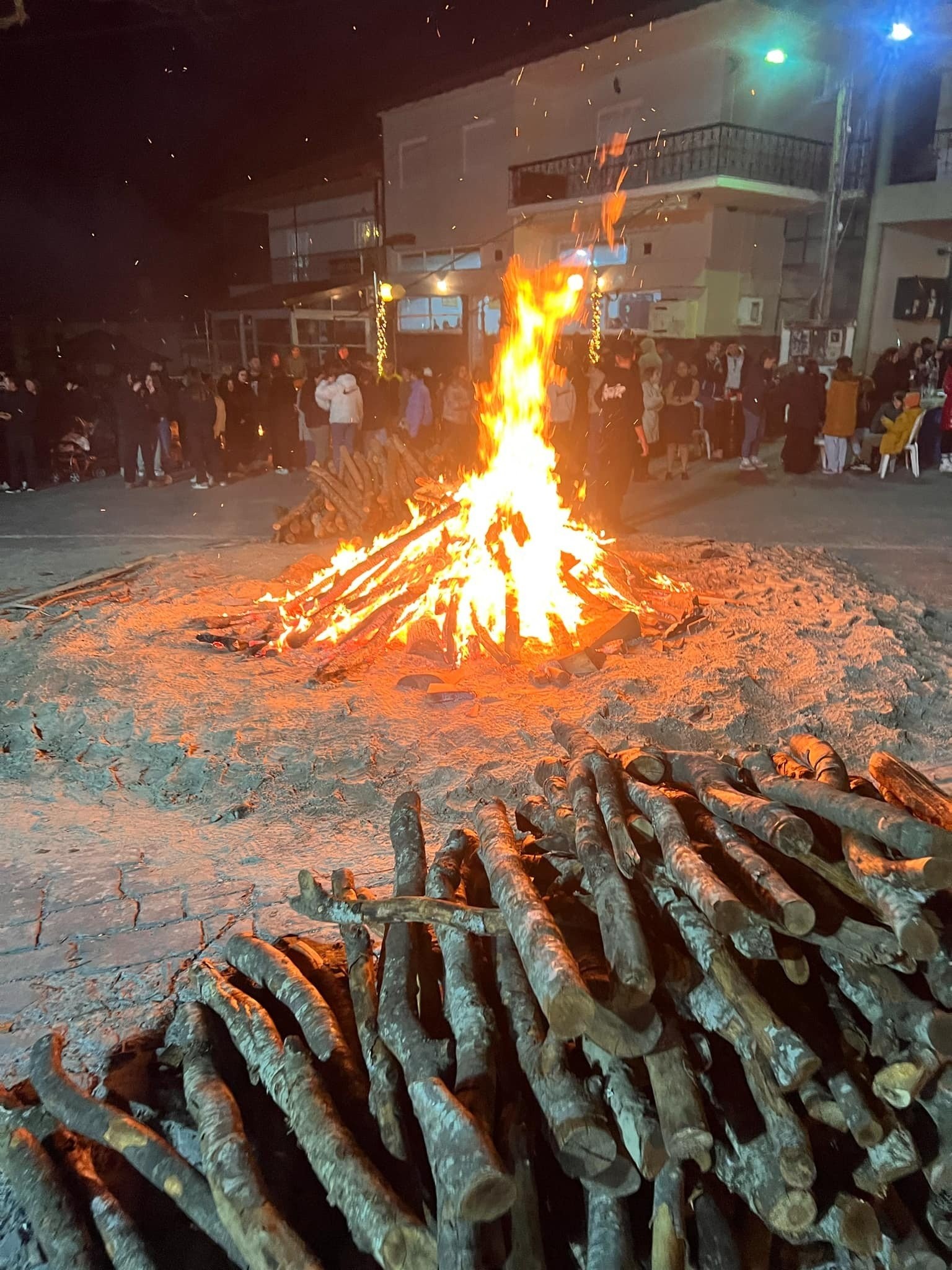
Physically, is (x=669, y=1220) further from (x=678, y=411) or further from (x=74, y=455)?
(x=74, y=455)

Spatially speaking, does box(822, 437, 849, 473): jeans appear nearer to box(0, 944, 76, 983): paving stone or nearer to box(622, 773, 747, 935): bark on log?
box(622, 773, 747, 935): bark on log

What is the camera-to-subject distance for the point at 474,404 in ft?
51.8

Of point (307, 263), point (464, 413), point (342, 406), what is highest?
point (307, 263)

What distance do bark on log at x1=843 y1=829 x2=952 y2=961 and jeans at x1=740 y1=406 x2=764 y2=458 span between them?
569 inches

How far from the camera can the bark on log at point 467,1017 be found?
2.39m

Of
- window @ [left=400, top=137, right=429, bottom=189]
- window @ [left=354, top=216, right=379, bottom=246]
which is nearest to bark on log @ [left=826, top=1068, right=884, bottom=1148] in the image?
window @ [left=400, top=137, right=429, bottom=189]

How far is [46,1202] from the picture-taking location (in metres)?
2.45

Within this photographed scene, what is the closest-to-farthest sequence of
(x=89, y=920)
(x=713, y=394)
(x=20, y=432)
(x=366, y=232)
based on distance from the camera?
(x=89, y=920), (x=20, y=432), (x=713, y=394), (x=366, y=232)

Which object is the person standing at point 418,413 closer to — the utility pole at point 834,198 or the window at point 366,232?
the utility pole at point 834,198

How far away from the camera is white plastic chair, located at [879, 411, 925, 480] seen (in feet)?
52.0

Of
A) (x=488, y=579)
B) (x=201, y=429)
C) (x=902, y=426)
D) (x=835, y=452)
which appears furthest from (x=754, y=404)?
(x=488, y=579)

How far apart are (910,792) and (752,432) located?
1397 centimetres

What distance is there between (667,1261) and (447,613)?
202 inches

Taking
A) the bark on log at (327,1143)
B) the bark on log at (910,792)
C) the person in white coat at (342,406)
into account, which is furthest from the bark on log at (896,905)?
the person in white coat at (342,406)
